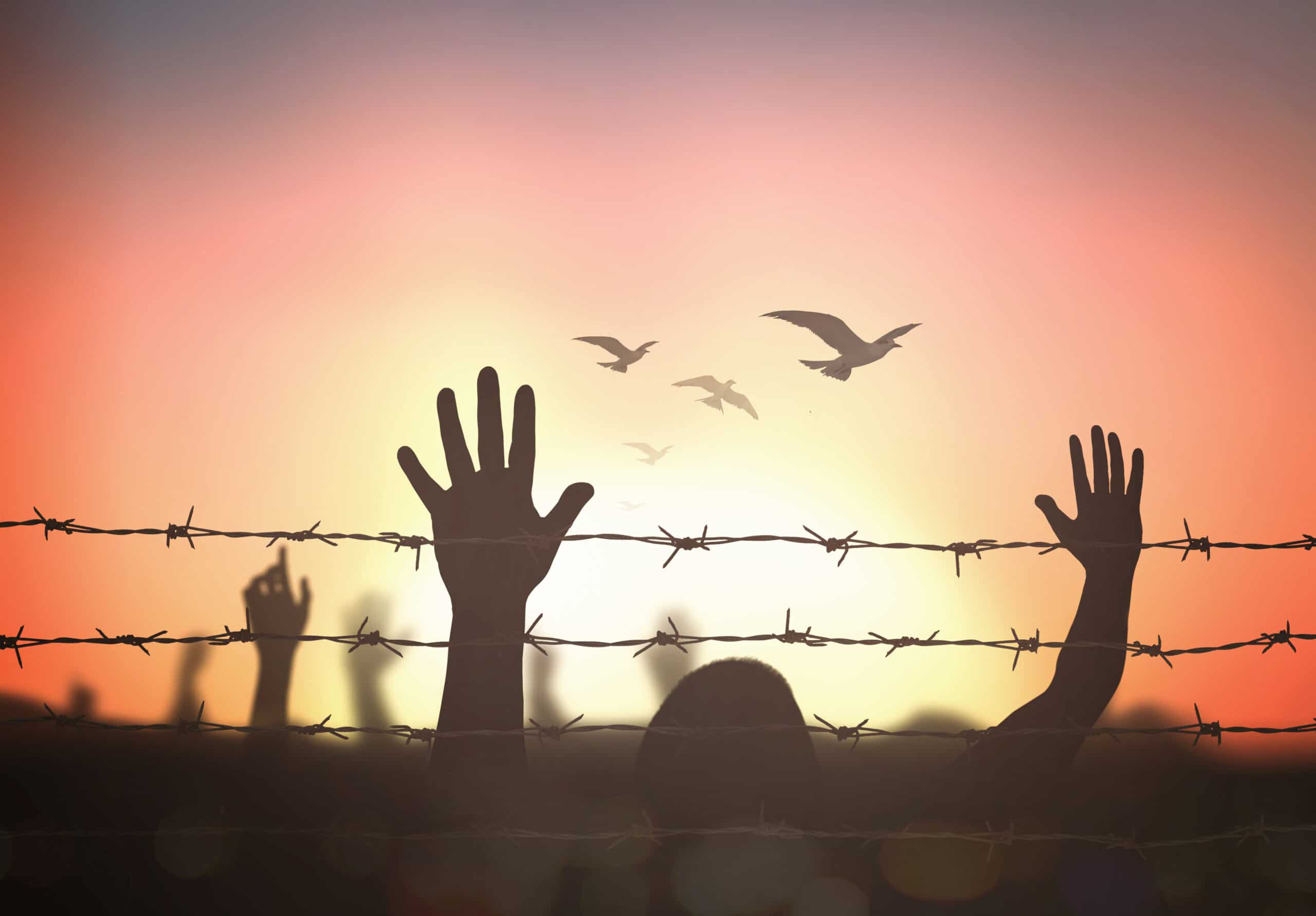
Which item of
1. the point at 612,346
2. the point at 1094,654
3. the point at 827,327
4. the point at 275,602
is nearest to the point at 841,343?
the point at 827,327

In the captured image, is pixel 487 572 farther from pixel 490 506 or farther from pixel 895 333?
pixel 895 333

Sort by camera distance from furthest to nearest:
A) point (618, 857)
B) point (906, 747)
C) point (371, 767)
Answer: point (906, 747)
point (371, 767)
point (618, 857)

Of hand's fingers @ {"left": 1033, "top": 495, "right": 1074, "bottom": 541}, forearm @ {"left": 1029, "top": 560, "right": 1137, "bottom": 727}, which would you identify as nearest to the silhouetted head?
forearm @ {"left": 1029, "top": 560, "right": 1137, "bottom": 727}

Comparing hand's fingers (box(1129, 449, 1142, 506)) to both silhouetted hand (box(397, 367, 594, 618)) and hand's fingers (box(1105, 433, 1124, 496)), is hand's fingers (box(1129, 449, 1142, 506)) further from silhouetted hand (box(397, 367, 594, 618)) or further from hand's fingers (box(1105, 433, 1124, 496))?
silhouetted hand (box(397, 367, 594, 618))

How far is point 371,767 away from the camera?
2783mm

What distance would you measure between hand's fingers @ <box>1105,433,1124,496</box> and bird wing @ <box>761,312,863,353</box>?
2299 mm

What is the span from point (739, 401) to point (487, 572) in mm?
4489

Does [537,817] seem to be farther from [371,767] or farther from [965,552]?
[965,552]

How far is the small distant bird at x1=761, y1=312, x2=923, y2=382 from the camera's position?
5250 mm

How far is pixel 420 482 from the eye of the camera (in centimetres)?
268

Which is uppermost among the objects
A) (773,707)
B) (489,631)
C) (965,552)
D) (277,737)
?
(965,552)

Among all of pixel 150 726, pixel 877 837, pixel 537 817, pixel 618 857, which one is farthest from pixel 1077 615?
pixel 150 726

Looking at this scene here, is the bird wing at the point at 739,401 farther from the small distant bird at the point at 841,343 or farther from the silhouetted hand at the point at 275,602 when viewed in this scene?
the silhouetted hand at the point at 275,602

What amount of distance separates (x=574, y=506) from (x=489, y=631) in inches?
20.0
